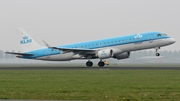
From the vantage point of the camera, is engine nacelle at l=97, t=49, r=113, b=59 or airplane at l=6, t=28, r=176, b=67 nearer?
airplane at l=6, t=28, r=176, b=67

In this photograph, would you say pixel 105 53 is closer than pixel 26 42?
Yes

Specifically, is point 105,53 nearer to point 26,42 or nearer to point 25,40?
point 26,42

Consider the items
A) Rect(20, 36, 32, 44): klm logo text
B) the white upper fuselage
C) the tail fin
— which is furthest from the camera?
Rect(20, 36, 32, 44): klm logo text

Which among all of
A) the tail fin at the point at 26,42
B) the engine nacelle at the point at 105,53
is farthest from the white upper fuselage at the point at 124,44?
the tail fin at the point at 26,42

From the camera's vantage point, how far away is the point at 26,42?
61.7m

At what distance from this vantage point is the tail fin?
200ft

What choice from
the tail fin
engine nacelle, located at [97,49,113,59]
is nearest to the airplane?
engine nacelle, located at [97,49,113,59]

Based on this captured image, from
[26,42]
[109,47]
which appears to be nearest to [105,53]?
[109,47]

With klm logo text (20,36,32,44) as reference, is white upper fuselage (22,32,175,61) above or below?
below

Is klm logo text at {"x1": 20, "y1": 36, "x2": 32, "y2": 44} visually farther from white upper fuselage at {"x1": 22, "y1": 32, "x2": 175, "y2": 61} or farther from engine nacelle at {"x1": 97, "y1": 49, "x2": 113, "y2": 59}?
engine nacelle at {"x1": 97, "y1": 49, "x2": 113, "y2": 59}

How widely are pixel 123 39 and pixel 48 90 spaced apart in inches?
1291

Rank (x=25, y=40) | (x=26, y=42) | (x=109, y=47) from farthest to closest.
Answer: (x=25, y=40) → (x=26, y=42) → (x=109, y=47)

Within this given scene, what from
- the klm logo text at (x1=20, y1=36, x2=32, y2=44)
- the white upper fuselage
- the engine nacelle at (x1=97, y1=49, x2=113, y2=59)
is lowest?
the engine nacelle at (x1=97, y1=49, x2=113, y2=59)

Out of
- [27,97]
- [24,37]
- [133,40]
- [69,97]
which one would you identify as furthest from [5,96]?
[24,37]
